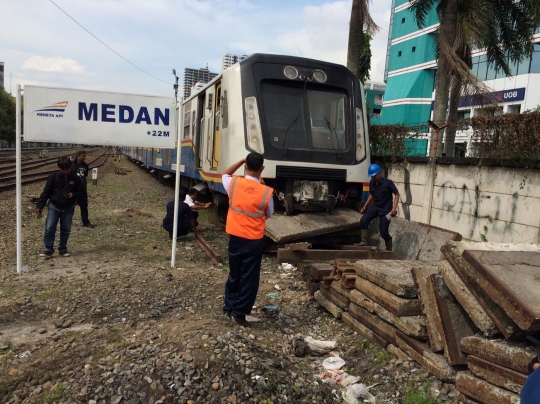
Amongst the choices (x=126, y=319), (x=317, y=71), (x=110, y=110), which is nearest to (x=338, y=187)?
(x=317, y=71)

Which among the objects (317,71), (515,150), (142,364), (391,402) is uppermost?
(317,71)

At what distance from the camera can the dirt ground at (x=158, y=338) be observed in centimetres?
323

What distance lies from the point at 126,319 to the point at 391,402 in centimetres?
278

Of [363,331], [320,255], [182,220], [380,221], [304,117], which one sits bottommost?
[363,331]

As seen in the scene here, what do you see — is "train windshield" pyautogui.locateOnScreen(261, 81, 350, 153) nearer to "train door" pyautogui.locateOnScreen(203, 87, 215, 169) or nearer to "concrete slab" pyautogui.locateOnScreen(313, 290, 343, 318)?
"train door" pyautogui.locateOnScreen(203, 87, 215, 169)

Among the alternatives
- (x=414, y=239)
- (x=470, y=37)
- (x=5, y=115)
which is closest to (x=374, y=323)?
(x=414, y=239)

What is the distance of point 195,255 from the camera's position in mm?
7695

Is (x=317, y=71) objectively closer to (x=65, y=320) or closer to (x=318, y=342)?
(x=318, y=342)

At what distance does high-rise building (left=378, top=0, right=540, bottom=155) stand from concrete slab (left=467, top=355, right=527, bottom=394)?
1165 inches

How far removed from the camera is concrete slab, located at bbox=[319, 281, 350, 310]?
4992 mm

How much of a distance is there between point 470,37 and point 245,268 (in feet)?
34.6

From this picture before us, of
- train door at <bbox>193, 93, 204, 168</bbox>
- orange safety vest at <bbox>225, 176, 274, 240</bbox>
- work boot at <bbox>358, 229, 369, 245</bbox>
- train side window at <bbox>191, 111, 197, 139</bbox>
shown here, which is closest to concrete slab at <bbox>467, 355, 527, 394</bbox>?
orange safety vest at <bbox>225, 176, 274, 240</bbox>

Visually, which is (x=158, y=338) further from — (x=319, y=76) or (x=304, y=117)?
(x=319, y=76)

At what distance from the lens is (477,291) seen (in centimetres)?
350
